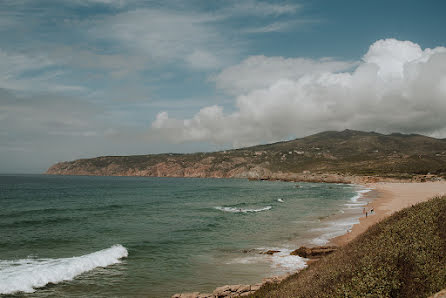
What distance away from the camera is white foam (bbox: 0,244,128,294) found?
1678 cm

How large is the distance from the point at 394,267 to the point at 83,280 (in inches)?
685

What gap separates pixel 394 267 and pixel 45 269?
2006 cm

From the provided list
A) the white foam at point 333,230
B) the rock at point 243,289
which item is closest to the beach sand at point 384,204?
the white foam at point 333,230

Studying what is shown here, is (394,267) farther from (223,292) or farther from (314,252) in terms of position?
(314,252)

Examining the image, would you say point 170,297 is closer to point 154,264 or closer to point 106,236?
point 154,264

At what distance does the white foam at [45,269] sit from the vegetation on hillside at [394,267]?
14742 millimetres

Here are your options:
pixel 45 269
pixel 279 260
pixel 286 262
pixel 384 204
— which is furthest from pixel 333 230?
pixel 384 204

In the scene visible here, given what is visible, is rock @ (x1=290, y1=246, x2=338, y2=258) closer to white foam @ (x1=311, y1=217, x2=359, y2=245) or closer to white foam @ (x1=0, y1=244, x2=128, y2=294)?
white foam @ (x1=311, y1=217, x2=359, y2=245)

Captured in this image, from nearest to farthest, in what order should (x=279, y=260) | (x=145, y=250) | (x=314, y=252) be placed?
(x=279, y=260)
(x=314, y=252)
(x=145, y=250)

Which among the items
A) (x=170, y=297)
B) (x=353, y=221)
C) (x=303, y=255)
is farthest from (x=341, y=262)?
(x=353, y=221)

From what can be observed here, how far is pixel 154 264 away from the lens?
2127 cm

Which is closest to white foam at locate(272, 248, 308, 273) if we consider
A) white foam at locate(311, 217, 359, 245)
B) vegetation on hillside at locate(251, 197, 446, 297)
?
white foam at locate(311, 217, 359, 245)

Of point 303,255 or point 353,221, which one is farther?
point 353,221

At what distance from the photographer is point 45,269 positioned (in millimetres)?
18688
